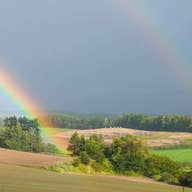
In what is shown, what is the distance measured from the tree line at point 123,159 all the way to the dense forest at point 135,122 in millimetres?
85749

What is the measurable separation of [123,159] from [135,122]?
4254 inches

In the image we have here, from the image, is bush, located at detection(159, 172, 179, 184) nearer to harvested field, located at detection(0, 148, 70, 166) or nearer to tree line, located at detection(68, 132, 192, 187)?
tree line, located at detection(68, 132, 192, 187)

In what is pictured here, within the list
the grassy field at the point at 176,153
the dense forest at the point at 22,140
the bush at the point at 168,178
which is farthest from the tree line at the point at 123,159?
the grassy field at the point at 176,153

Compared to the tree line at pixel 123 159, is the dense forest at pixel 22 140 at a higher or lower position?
higher

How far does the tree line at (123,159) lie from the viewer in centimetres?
6184

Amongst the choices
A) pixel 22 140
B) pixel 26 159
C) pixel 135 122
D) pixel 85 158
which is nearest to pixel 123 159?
pixel 85 158

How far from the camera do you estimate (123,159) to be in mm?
64500

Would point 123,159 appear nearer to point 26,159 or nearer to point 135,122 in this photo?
point 26,159

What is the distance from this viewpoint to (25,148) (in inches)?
3393

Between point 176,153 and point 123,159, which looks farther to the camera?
point 176,153

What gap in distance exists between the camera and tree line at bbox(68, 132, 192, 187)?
203 feet

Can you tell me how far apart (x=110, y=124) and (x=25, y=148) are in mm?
91878

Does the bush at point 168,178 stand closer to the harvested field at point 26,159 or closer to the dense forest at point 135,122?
the harvested field at point 26,159

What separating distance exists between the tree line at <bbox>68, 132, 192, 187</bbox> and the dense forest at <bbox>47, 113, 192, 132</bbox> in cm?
8575
